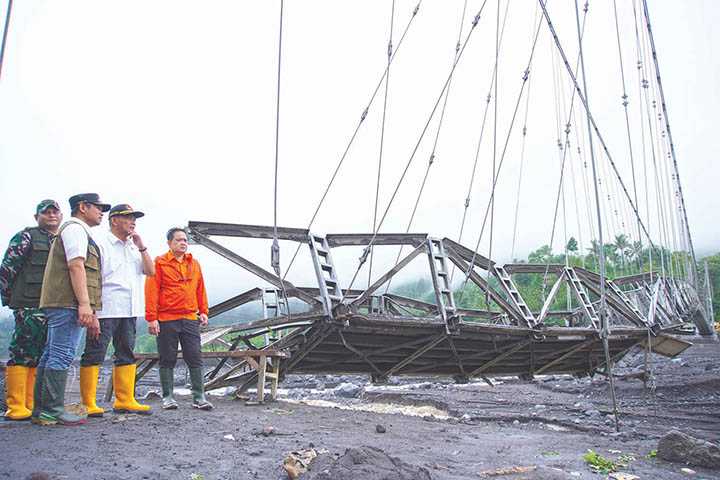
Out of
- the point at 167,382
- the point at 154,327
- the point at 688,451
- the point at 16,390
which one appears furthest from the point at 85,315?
the point at 688,451

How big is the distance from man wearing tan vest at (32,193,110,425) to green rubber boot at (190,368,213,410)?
147 cm

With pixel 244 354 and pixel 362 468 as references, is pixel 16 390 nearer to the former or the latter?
pixel 244 354

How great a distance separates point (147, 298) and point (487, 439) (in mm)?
3845

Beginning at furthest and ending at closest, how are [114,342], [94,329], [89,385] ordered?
[114,342]
[89,385]
[94,329]

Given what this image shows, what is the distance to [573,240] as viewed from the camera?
74.2 m

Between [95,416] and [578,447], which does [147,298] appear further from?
[578,447]

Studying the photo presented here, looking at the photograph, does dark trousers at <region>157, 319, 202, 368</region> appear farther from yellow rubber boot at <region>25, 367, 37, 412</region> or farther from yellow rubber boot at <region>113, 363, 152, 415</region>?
yellow rubber boot at <region>25, 367, 37, 412</region>

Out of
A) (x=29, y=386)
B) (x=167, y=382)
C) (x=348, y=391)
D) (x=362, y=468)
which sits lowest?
(x=348, y=391)

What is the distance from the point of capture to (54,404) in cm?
418

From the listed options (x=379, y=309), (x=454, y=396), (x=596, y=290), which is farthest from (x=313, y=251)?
(x=454, y=396)

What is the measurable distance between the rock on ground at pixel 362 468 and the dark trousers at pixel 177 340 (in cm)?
245

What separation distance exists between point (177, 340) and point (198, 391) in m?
0.59

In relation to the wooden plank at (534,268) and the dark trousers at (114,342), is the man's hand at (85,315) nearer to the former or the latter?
the dark trousers at (114,342)

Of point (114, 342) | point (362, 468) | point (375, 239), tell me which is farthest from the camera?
point (375, 239)
